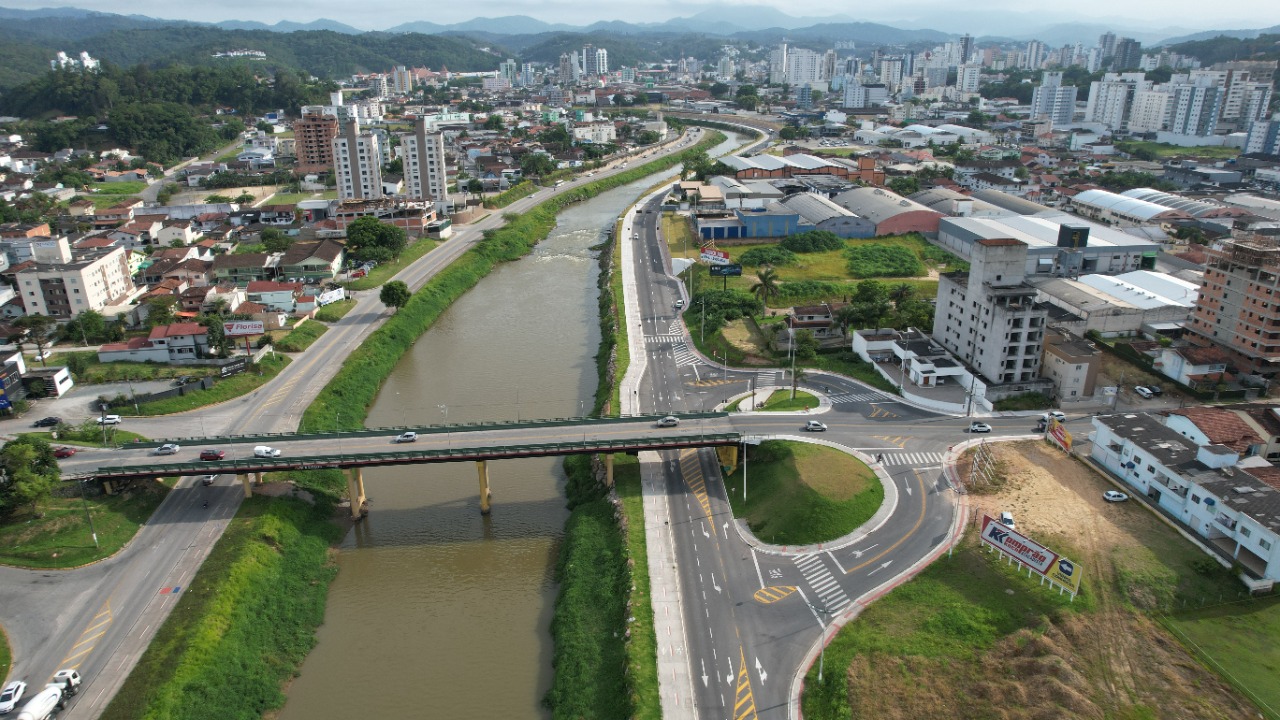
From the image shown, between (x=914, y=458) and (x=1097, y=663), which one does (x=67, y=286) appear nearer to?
(x=914, y=458)

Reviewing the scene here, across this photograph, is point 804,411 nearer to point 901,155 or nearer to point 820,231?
point 820,231

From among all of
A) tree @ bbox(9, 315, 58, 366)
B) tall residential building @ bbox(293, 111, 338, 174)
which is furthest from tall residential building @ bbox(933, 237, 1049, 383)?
tall residential building @ bbox(293, 111, 338, 174)

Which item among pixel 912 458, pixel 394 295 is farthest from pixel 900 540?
pixel 394 295

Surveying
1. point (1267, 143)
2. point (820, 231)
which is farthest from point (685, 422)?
point (1267, 143)

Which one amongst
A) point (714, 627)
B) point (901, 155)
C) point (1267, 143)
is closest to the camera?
point (714, 627)

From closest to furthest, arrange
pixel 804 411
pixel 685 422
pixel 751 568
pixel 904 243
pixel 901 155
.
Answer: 1. pixel 751 568
2. pixel 685 422
3. pixel 804 411
4. pixel 904 243
5. pixel 901 155

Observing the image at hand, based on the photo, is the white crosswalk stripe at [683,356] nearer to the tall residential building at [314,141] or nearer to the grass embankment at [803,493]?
the grass embankment at [803,493]

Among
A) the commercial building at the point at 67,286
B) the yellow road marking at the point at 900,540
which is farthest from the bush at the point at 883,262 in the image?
the commercial building at the point at 67,286
